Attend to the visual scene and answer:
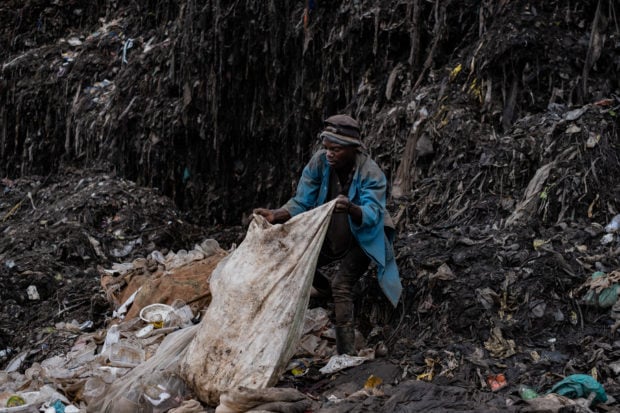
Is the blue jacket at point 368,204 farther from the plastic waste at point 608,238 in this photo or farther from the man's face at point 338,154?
the plastic waste at point 608,238

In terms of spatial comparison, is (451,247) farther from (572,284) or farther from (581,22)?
(581,22)

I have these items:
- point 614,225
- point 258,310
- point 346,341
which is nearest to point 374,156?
point 614,225

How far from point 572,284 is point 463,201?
1584mm

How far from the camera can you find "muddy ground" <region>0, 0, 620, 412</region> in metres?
4.68

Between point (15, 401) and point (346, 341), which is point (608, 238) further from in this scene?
point (15, 401)

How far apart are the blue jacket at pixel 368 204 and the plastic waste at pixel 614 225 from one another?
1452mm

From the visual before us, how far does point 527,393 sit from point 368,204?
1.32 m

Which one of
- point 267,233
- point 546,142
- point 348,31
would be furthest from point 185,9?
point 267,233

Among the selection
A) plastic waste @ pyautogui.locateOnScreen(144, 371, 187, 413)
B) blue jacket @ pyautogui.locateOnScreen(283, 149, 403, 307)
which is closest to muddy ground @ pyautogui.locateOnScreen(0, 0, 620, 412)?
blue jacket @ pyautogui.locateOnScreen(283, 149, 403, 307)

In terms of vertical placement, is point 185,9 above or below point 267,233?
above

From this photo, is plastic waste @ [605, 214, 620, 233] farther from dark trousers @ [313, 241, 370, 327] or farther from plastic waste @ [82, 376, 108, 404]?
plastic waste @ [82, 376, 108, 404]

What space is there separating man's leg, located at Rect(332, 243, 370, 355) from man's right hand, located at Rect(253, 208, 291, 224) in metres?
0.42

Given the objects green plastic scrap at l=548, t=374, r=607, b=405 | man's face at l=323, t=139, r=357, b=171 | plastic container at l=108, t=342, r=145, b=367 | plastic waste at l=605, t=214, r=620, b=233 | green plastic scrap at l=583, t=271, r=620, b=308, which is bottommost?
plastic container at l=108, t=342, r=145, b=367

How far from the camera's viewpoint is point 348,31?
8.71 meters
